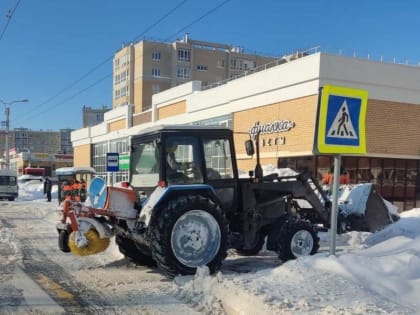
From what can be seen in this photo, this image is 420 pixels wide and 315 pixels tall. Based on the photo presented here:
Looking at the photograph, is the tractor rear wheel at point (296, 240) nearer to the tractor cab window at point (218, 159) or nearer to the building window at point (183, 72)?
the tractor cab window at point (218, 159)

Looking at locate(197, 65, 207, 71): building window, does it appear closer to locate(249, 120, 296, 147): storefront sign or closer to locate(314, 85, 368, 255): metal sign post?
locate(249, 120, 296, 147): storefront sign

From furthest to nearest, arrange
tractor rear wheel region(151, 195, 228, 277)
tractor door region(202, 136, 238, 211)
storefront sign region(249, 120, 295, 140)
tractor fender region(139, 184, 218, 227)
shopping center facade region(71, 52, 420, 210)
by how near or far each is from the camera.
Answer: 1. storefront sign region(249, 120, 295, 140)
2. shopping center facade region(71, 52, 420, 210)
3. tractor door region(202, 136, 238, 211)
4. tractor fender region(139, 184, 218, 227)
5. tractor rear wheel region(151, 195, 228, 277)

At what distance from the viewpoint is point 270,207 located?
9.07 m

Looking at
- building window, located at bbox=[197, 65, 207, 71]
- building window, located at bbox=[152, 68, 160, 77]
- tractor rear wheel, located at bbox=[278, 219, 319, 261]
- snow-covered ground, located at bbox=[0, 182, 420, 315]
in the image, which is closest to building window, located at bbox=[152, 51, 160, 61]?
building window, located at bbox=[152, 68, 160, 77]

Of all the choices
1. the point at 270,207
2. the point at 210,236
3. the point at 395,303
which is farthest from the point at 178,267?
the point at 395,303

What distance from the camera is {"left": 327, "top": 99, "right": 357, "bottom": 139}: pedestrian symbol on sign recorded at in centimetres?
712

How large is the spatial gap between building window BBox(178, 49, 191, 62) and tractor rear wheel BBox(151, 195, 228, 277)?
280 feet

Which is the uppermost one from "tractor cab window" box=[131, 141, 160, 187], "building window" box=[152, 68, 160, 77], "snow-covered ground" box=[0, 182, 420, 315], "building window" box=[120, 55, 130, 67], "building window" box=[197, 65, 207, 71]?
"building window" box=[120, 55, 130, 67]

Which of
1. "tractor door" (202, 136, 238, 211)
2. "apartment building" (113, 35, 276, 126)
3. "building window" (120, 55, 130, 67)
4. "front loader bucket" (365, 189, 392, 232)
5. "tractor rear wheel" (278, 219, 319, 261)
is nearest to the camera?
"tractor door" (202, 136, 238, 211)

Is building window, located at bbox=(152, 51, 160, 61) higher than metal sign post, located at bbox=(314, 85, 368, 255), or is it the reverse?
building window, located at bbox=(152, 51, 160, 61)

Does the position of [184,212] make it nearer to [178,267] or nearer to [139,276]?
[178,267]

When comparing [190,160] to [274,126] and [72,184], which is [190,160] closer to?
[72,184]

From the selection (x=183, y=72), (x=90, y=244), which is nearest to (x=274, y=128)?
(x=90, y=244)

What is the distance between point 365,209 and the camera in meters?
11.8
